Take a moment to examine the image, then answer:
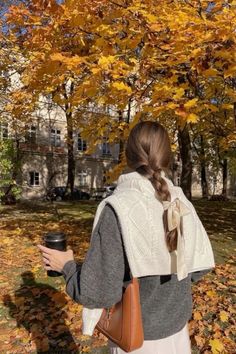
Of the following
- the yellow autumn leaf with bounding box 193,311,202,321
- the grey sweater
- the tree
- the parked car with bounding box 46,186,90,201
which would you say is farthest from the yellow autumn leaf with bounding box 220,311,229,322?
the parked car with bounding box 46,186,90,201

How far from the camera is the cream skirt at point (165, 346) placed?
1848 millimetres

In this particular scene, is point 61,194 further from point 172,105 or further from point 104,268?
point 104,268

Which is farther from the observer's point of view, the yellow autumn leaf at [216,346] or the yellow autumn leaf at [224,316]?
the yellow autumn leaf at [224,316]

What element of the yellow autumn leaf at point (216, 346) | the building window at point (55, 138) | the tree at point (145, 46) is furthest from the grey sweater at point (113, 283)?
the building window at point (55, 138)

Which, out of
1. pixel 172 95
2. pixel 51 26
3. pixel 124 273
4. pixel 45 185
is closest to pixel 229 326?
pixel 172 95

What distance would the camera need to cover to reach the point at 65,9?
573 cm

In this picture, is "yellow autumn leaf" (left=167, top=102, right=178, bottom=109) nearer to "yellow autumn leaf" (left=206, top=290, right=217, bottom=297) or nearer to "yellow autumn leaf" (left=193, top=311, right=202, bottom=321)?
"yellow autumn leaf" (left=193, top=311, right=202, bottom=321)

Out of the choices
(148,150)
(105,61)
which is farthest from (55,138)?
(148,150)

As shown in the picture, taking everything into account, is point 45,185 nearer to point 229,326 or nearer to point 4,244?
point 4,244

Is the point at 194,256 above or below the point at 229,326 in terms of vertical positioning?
above

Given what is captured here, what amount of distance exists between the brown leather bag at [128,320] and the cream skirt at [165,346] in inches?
4.8

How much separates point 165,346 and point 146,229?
682mm

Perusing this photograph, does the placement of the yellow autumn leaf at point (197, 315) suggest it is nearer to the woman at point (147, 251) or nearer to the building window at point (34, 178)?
the woman at point (147, 251)

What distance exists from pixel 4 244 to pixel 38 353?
5.70 metres
